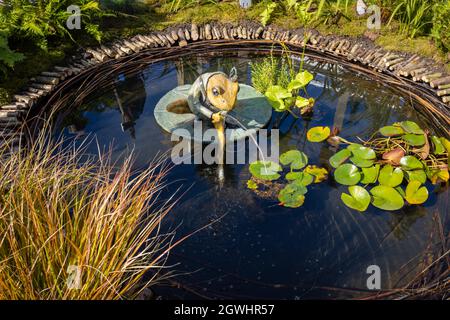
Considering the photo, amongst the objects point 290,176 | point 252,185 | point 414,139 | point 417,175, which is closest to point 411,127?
point 414,139

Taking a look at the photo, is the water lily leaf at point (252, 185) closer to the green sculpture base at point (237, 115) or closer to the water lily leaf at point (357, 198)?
the green sculpture base at point (237, 115)

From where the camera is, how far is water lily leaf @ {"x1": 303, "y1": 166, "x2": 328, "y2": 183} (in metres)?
4.45

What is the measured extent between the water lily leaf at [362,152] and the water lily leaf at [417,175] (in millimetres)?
415

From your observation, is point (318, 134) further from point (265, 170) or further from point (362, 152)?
point (265, 170)

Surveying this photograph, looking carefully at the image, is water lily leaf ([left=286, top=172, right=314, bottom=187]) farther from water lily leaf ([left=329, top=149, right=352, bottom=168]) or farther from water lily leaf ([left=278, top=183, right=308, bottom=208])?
water lily leaf ([left=329, top=149, right=352, bottom=168])

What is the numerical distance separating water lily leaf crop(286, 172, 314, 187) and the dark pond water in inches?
3.3

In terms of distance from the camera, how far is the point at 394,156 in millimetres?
4457

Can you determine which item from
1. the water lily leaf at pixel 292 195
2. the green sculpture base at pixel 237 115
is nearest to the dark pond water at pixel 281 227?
the water lily leaf at pixel 292 195

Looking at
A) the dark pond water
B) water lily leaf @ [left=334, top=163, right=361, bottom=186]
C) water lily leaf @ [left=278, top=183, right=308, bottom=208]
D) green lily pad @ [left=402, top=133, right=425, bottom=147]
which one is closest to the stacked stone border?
the dark pond water

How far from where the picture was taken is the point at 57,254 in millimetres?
2715

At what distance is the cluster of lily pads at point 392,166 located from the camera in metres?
4.15
